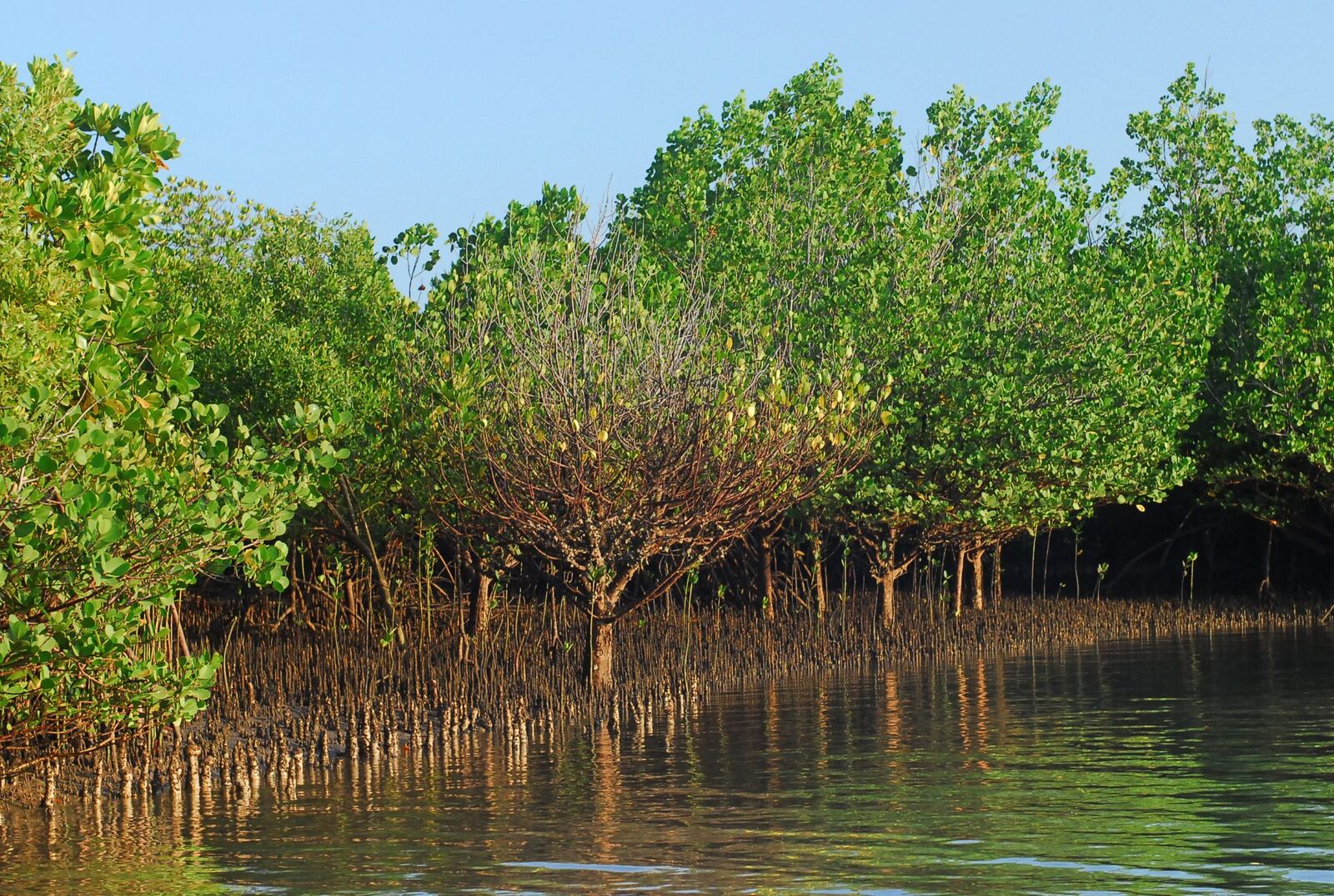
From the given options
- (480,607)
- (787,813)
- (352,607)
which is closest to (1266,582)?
(480,607)

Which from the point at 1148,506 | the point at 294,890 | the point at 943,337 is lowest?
the point at 294,890

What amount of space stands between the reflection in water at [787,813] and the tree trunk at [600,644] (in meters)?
1.50

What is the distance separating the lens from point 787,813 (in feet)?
32.7

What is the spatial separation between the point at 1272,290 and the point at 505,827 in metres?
19.1

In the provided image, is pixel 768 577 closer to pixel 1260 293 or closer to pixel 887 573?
pixel 887 573

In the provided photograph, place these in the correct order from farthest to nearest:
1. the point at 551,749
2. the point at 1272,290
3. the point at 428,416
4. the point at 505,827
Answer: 1. the point at 1272,290
2. the point at 428,416
3. the point at 551,749
4. the point at 505,827

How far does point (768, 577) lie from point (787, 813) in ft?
44.0

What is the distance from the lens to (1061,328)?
877 inches

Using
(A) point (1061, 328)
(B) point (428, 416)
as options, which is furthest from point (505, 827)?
(A) point (1061, 328)

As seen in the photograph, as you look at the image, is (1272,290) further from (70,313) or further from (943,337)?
(70,313)

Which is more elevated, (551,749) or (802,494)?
(802,494)

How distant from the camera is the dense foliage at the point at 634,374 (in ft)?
30.4

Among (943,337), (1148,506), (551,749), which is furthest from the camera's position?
(1148,506)

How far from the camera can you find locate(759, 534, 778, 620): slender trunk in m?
22.6
